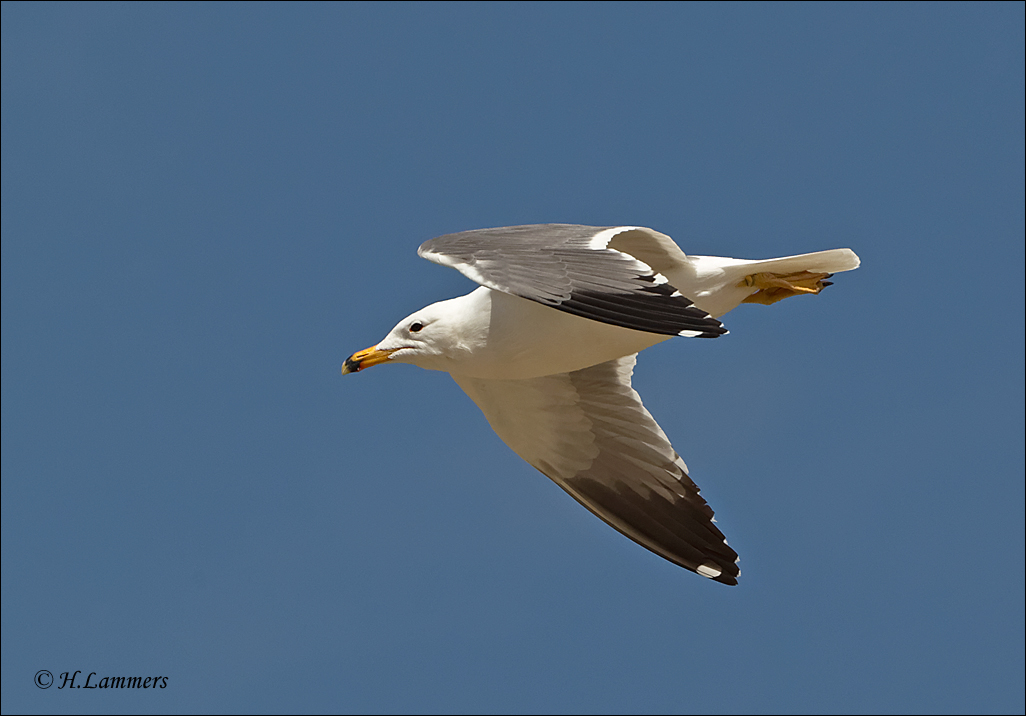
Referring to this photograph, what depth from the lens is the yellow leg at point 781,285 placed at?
348 inches

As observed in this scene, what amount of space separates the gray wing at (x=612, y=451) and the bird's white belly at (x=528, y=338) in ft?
3.10

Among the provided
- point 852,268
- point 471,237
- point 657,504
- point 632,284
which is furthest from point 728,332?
point 657,504

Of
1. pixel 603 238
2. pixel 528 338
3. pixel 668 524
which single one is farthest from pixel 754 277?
pixel 668 524

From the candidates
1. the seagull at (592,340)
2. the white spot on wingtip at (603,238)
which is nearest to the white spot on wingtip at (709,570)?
the seagull at (592,340)

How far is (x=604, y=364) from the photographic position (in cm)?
953

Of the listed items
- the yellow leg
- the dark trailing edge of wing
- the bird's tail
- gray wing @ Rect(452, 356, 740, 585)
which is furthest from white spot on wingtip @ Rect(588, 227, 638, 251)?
the dark trailing edge of wing

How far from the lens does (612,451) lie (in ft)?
31.4

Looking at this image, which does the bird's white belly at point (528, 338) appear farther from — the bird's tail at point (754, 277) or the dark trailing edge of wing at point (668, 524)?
the dark trailing edge of wing at point (668, 524)

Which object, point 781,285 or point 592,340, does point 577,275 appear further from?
point 781,285

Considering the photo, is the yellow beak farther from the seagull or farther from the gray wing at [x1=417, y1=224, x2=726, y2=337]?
the gray wing at [x1=417, y1=224, x2=726, y2=337]

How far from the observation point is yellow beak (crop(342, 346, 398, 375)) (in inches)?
334

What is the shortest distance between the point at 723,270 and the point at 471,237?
1626 millimetres

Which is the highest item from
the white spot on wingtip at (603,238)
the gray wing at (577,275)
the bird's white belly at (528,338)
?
the white spot on wingtip at (603,238)

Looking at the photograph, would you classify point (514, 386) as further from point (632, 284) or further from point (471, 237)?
point (632, 284)
